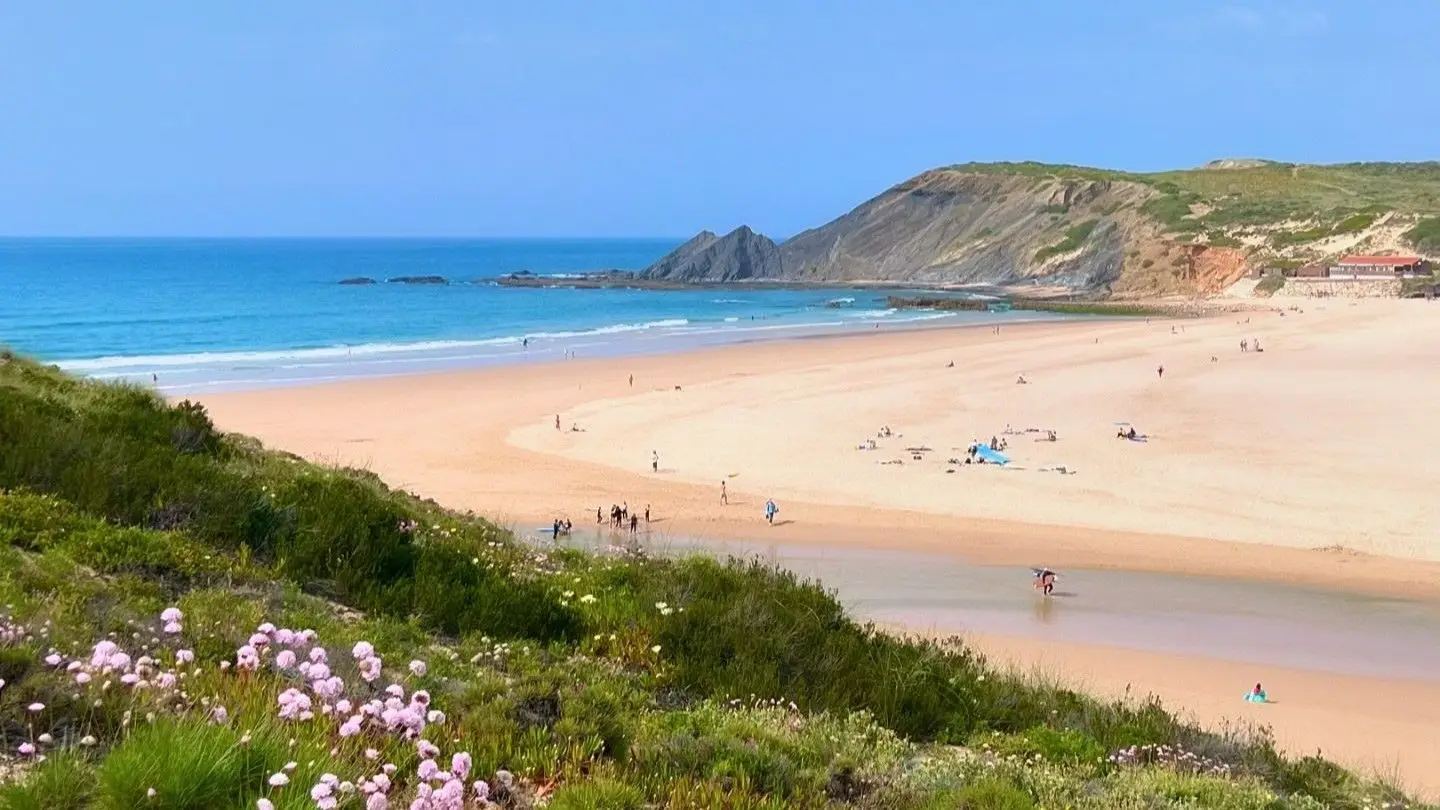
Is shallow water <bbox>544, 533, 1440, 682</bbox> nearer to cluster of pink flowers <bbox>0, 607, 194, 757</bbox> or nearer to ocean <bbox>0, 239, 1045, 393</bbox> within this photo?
cluster of pink flowers <bbox>0, 607, 194, 757</bbox>

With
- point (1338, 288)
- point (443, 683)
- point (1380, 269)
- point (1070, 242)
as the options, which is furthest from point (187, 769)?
point (1070, 242)

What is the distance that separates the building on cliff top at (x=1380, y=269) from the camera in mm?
76938

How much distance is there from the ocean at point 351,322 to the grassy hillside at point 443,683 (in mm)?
20934

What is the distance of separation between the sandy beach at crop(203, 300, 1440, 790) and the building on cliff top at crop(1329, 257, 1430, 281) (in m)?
36.7

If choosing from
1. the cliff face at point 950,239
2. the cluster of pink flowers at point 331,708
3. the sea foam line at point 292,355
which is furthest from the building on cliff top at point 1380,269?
the cluster of pink flowers at point 331,708

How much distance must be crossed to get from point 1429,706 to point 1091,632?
360 centimetres

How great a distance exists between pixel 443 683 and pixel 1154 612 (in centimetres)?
1237

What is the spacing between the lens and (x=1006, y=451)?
85.6 feet

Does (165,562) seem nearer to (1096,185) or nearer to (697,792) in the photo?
(697,792)

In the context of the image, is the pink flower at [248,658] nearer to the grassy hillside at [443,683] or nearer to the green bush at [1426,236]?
the grassy hillside at [443,683]

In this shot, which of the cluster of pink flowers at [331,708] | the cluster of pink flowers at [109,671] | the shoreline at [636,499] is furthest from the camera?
the shoreline at [636,499]

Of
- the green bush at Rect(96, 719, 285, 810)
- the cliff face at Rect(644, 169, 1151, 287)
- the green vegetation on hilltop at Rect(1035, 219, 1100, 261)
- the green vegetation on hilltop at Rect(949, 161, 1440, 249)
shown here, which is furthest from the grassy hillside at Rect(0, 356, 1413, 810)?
the green vegetation on hilltop at Rect(1035, 219, 1100, 261)

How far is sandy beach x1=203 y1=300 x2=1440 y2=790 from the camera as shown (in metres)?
17.4

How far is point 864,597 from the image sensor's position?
15125mm
